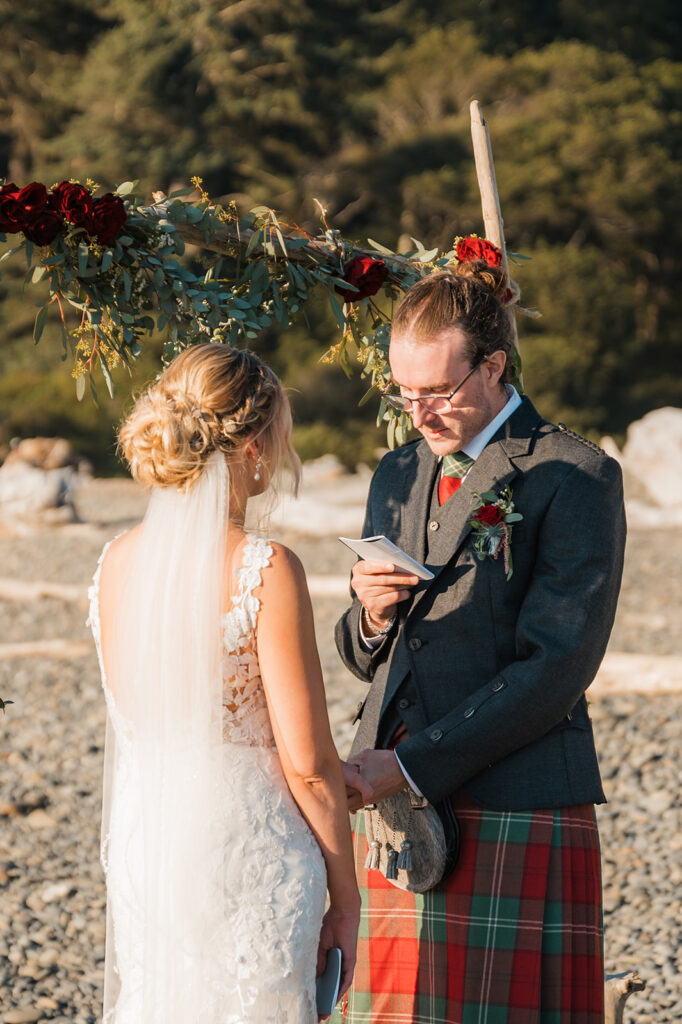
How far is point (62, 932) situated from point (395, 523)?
10.5 ft

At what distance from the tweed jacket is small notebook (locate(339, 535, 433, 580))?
164 millimetres

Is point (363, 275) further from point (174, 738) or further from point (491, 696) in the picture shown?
point (174, 738)

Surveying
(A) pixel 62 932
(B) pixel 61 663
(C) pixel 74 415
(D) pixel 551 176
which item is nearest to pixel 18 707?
(B) pixel 61 663

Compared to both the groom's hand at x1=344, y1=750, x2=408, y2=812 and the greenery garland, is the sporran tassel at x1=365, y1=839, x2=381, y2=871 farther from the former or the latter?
the greenery garland

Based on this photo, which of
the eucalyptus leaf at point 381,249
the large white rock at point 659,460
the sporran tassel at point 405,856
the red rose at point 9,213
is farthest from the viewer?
the large white rock at point 659,460

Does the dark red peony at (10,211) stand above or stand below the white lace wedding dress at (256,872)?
above

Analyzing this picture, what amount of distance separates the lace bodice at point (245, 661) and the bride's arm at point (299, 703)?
0.08ft

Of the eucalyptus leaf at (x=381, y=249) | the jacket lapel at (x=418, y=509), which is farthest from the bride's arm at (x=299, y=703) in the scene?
the eucalyptus leaf at (x=381, y=249)

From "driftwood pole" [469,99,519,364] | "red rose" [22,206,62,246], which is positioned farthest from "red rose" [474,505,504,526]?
"red rose" [22,206,62,246]

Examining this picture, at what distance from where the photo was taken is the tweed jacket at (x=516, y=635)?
8.29 ft

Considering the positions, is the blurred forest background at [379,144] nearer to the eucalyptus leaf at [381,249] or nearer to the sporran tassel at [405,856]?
the eucalyptus leaf at [381,249]

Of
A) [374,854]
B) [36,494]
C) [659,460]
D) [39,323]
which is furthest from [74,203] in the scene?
[659,460]

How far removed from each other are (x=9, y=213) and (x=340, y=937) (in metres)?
1.92

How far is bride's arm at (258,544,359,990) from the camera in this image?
2.25 metres
